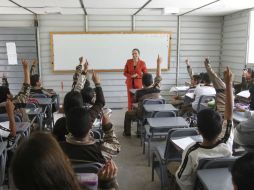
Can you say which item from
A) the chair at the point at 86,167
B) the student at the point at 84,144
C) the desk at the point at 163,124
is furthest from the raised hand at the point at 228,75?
the chair at the point at 86,167

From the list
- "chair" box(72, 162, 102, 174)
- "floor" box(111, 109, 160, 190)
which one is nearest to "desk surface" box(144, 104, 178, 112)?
"floor" box(111, 109, 160, 190)

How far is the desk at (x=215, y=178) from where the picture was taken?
1.74m

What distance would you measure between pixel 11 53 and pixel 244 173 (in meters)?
7.33

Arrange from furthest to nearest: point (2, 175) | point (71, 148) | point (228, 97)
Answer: point (2, 175)
point (228, 97)
point (71, 148)

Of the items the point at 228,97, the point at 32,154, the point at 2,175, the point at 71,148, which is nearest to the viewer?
the point at 32,154

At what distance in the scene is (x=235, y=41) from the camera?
7.20 meters

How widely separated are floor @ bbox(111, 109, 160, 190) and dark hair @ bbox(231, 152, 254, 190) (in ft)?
7.06

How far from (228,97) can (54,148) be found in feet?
5.82

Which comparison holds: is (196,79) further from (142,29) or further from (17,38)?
(17,38)

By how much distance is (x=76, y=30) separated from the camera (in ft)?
24.5

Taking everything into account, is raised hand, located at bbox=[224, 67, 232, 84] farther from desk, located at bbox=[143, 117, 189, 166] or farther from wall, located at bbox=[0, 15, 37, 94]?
wall, located at bbox=[0, 15, 37, 94]

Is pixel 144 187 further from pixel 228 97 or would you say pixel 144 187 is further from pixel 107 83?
pixel 107 83

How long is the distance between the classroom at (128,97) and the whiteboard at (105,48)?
0.09ft

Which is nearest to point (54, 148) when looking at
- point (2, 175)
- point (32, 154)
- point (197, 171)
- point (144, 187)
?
point (32, 154)
